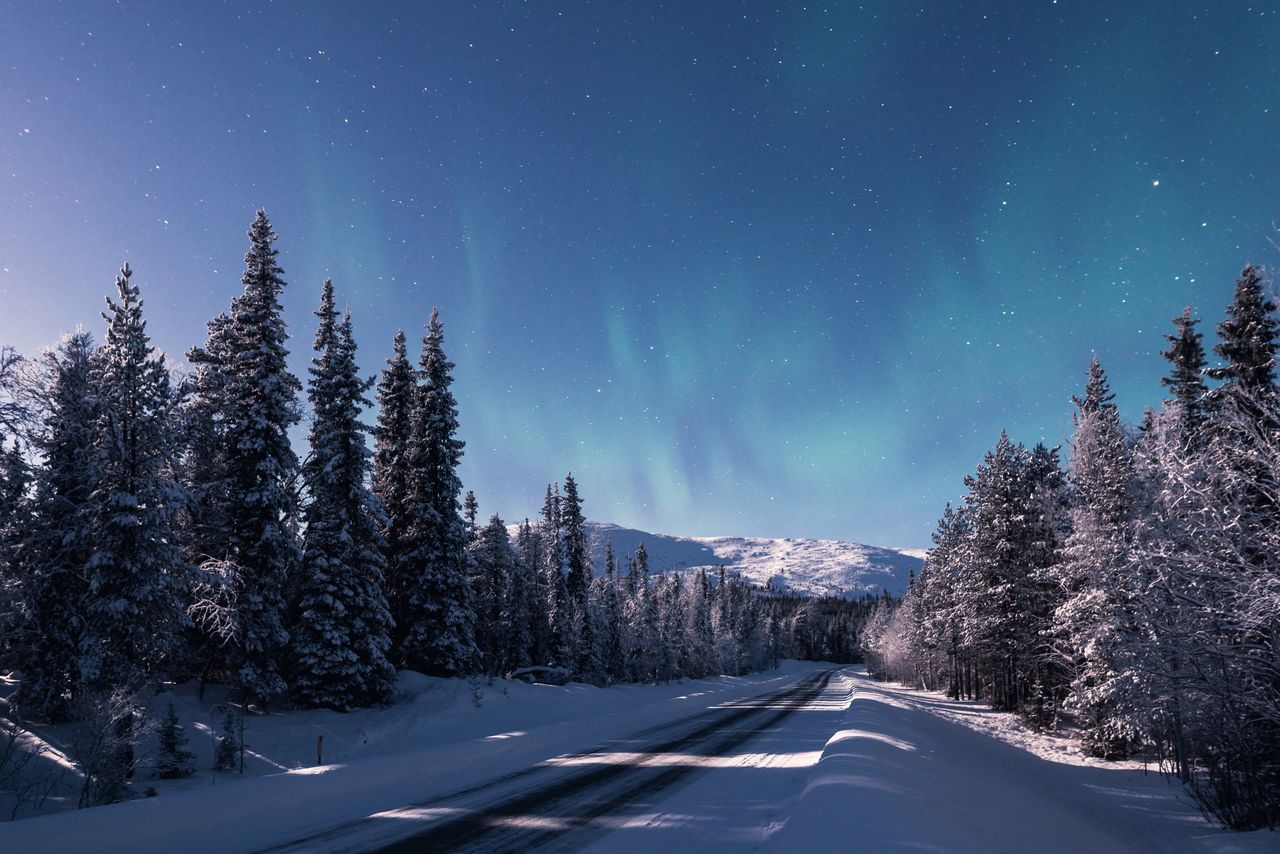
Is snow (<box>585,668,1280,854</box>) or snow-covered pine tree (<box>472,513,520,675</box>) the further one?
snow-covered pine tree (<box>472,513,520,675</box>)

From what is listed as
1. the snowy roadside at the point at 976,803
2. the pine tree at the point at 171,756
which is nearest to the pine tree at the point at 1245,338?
the snowy roadside at the point at 976,803

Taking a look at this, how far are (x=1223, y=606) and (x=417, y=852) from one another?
13800 mm

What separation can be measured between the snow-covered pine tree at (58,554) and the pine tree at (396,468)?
35.5ft

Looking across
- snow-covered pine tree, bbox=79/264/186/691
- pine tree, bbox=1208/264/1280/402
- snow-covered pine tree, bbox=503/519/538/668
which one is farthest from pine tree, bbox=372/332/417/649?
pine tree, bbox=1208/264/1280/402

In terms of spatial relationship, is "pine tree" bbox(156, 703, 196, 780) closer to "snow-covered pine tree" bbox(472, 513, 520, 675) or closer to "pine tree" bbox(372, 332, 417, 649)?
"pine tree" bbox(372, 332, 417, 649)

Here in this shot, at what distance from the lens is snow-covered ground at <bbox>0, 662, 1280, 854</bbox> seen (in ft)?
27.7

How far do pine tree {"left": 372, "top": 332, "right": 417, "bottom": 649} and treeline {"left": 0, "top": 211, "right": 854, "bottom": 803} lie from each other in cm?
10

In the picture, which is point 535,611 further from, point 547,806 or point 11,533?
point 547,806

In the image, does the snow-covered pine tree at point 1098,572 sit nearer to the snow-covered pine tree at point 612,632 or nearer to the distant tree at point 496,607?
the snow-covered pine tree at point 612,632

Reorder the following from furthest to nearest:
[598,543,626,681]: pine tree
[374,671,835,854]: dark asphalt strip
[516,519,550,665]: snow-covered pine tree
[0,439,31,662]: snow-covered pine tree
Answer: [598,543,626,681]: pine tree < [516,519,550,665]: snow-covered pine tree < [0,439,31,662]: snow-covered pine tree < [374,671,835,854]: dark asphalt strip

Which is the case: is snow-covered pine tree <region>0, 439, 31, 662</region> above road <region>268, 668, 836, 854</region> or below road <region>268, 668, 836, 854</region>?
above

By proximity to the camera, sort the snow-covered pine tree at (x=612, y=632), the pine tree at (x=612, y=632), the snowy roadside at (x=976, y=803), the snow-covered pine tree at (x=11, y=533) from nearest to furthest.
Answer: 1. the snowy roadside at (x=976, y=803)
2. the snow-covered pine tree at (x=11, y=533)
3. the snow-covered pine tree at (x=612, y=632)
4. the pine tree at (x=612, y=632)

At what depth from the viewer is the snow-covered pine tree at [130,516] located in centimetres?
1797

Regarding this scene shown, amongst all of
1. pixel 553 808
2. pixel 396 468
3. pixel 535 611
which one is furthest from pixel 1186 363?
pixel 535 611
